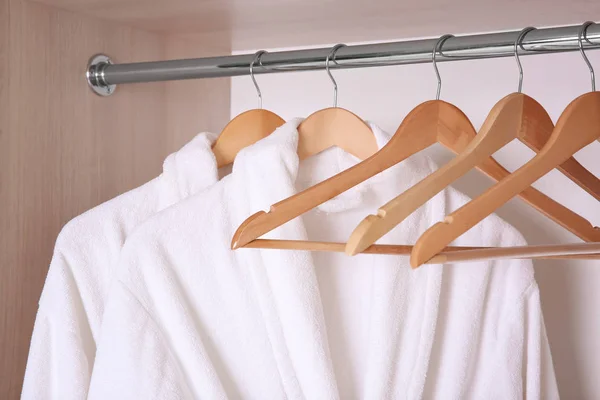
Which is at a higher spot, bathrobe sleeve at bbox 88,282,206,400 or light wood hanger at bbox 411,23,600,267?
light wood hanger at bbox 411,23,600,267

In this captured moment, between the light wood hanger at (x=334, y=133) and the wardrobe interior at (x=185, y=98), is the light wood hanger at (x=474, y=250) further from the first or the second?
the wardrobe interior at (x=185, y=98)

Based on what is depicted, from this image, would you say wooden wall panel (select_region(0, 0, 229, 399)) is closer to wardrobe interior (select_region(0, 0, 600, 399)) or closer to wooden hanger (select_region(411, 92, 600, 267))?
wardrobe interior (select_region(0, 0, 600, 399))

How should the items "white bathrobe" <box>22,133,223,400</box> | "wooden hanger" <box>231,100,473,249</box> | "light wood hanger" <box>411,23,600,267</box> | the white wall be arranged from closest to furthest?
"light wood hanger" <box>411,23,600,267</box> → "wooden hanger" <box>231,100,473,249</box> → "white bathrobe" <box>22,133,223,400</box> → the white wall

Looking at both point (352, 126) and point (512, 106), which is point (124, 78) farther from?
point (512, 106)

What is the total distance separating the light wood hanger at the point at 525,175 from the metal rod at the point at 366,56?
0.12 ft

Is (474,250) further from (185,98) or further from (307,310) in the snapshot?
(185,98)

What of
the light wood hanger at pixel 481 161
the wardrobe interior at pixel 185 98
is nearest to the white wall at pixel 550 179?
the wardrobe interior at pixel 185 98

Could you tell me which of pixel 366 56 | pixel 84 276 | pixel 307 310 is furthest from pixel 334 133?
pixel 84 276

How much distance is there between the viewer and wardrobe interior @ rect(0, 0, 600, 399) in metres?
1.00

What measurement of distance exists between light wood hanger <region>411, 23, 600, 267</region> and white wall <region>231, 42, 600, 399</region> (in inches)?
14.8

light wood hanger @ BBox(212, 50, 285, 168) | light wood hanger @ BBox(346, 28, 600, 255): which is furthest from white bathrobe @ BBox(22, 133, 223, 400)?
light wood hanger @ BBox(346, 28, 600, 255)

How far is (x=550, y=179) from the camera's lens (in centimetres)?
121

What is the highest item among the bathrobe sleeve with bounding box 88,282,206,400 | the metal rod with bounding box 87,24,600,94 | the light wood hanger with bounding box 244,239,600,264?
the metal rod with bounding box 87,24,600,94

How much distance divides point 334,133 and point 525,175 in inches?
10.3
